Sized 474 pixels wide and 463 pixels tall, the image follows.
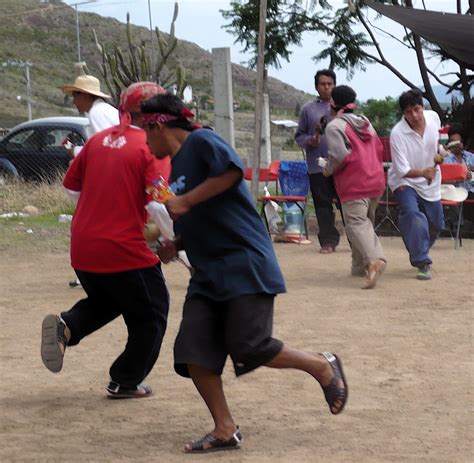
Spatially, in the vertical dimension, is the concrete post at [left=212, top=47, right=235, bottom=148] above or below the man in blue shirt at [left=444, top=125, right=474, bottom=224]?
above

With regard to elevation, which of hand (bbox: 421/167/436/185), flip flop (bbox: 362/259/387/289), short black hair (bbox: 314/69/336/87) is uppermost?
short black hair (bbox: 314/69/336/87)

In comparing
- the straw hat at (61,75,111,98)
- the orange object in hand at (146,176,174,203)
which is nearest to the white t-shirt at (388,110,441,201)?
the straw hat at (61,75,111,98)

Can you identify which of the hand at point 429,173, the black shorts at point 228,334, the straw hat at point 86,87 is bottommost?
the black shorts at point 228,334

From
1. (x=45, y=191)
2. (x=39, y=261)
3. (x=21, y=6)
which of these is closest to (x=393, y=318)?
(x=39, y=261)

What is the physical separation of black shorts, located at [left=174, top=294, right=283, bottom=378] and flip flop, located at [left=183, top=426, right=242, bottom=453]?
0.98 feet

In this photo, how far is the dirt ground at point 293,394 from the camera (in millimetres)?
5246

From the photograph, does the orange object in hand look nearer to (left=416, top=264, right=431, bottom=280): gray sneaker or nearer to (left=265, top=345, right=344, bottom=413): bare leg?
(left=265, top=345, right=344, bottom=413): bare leg

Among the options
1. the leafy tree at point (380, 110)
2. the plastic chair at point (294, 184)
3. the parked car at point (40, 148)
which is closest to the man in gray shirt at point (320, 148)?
the plastic chair at point (294, 184)

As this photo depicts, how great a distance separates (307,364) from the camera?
525 centimetres

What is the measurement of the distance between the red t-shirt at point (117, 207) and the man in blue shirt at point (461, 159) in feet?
25.1

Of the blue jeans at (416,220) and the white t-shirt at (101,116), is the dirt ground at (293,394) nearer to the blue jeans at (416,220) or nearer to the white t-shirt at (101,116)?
the blue jeans at (416,220)

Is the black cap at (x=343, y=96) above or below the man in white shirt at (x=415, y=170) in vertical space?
above

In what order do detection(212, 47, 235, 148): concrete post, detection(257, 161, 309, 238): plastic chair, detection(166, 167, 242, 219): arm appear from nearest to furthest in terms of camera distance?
1. detection(166, 167, 242, 219): arm
2. detection(212, 47, 235, 148): concrete post
3. detection(257, 161, 309, 238): plastic chair

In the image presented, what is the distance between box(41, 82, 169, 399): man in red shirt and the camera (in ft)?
19.4
